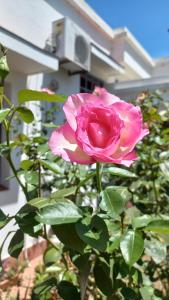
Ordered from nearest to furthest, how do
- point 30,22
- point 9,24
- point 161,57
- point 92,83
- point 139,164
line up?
1. point 139,164
2. point 9,24
3. point 30,22
4. point 92,83
5. point 161,57

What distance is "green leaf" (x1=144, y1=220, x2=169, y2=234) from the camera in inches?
26.2

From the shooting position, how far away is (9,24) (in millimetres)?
3326

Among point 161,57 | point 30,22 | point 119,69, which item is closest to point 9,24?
point 30,22

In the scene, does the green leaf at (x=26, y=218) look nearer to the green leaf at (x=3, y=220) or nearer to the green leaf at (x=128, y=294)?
the green leaf at (x=3, y=220)

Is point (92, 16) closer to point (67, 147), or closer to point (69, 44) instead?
point (69, 44)

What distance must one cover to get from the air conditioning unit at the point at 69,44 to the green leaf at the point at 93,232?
3.63 m

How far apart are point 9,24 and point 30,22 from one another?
427 mm

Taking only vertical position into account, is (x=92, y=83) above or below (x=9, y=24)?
below

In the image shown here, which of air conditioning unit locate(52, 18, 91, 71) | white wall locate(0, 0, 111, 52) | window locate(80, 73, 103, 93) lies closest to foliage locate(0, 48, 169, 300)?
white wall locate(0, 0, 111, 52)

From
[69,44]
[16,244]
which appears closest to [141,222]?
[16,244]

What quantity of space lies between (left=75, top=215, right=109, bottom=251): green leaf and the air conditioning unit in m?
3.63

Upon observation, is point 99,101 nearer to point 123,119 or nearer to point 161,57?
point 123,119

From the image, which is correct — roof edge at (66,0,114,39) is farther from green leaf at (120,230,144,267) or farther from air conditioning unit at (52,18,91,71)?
green leaf at (120,230,144,267)

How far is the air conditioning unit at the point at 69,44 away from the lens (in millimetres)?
4004
